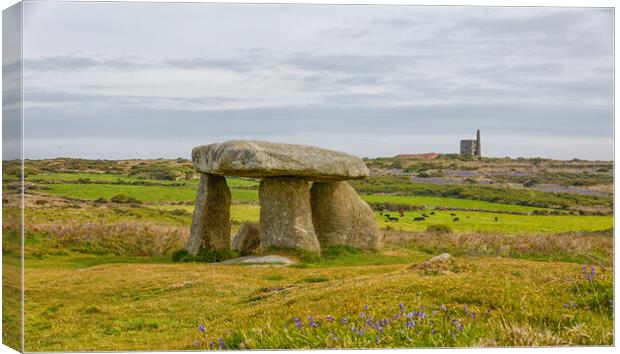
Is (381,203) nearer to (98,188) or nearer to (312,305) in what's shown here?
(98,188)

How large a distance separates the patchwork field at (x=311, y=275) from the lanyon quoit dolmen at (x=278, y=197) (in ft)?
2.52

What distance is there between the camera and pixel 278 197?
20.7 metres

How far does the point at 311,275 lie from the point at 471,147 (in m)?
7.97

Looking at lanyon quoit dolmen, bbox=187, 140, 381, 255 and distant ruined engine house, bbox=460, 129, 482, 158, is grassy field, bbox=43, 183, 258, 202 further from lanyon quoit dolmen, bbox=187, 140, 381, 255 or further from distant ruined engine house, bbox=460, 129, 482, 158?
distant ruined engine house, bbox=460, 129, 482, 158

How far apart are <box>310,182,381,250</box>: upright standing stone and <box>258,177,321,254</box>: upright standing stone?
1.64 meters

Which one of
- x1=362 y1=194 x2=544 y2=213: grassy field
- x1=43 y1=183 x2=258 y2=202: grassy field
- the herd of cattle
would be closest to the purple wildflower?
x1=362 y1=194 x2=544 y2=213: grassy field

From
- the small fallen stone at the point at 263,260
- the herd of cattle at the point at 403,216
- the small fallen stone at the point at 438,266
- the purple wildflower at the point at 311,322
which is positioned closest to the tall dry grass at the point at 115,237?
the small fallen stone at the point at 263,260

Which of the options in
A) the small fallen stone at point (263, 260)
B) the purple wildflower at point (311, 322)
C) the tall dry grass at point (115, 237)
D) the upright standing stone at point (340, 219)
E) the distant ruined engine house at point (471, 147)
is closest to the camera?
the purple wildflower at point (311, 322)

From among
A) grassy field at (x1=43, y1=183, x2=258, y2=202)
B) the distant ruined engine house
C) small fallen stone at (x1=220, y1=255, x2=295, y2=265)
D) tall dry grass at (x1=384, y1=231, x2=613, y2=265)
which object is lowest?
small fallen stone at (x1=220, y1=255, x2=295, y2=265)

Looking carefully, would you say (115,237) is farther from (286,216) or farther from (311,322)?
(311,322)

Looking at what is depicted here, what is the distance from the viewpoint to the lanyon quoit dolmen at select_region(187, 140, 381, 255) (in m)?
19.8

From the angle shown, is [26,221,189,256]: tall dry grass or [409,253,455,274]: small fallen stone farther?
[26,221,189,256]: tall dry grass

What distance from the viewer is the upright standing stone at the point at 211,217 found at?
21092 mm

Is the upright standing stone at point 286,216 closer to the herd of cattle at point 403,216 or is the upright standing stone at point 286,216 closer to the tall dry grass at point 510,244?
the tall dry grass at point 510,244
